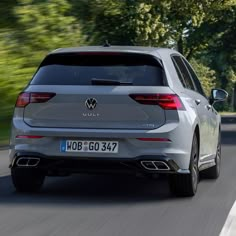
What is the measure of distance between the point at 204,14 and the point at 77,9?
15863 millimetres

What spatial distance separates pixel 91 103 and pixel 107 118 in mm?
233

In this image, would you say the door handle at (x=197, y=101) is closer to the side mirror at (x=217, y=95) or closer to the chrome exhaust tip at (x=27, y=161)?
the side mirror at (x=217, y=95)

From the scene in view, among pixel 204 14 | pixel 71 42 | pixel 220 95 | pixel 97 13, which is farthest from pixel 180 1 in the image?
pixel 220 95

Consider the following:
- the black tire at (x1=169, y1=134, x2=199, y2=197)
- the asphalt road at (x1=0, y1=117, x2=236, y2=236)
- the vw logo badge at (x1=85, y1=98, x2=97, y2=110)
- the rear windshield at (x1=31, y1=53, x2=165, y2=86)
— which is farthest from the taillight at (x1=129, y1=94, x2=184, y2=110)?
the asphalt road at (x1=0, y1=117, x2=236, y2=236)

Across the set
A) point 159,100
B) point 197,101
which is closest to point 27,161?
point 159,100

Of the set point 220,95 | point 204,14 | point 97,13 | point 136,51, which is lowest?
point 204,14

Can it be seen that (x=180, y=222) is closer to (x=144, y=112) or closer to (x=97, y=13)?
(x=144, y=112)

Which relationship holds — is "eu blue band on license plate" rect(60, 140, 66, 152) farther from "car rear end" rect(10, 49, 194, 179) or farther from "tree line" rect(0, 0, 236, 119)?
"tree line" rect(0, 0, 236, 119)

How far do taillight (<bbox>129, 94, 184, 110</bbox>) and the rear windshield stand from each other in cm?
19

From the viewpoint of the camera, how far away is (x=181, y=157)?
8.33m

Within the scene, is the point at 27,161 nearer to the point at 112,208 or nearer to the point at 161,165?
the point at 112,208

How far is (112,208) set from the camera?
7910mm

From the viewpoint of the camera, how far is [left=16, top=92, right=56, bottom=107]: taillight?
8422 millimetres

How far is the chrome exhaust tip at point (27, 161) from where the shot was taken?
8422 millimetres
